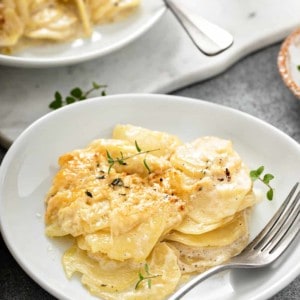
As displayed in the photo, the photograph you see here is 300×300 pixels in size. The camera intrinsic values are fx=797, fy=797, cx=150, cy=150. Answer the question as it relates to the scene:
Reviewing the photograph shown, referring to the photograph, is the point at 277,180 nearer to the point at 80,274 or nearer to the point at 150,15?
the point at 80,274

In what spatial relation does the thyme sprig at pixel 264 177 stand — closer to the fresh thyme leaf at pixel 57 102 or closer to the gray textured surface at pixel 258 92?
the gray textured surface at pixel 258 92

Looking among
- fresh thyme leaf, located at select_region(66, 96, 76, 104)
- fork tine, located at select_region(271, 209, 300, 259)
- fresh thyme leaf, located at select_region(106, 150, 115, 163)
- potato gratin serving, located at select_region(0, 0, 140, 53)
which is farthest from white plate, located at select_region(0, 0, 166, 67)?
fork tine, located at select_region(271, 209, 300, 259)

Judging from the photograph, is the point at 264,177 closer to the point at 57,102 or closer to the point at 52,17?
the point at 57,102

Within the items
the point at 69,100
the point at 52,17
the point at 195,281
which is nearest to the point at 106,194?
the point at 195,281

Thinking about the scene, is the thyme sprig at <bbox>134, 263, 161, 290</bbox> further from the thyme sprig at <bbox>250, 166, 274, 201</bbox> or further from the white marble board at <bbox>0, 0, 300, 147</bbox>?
the white marble board at <bbox>0, 0, 300, 147</bbox>

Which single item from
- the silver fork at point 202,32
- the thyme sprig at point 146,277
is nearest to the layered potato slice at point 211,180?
the thyme sprig at point 146,277
